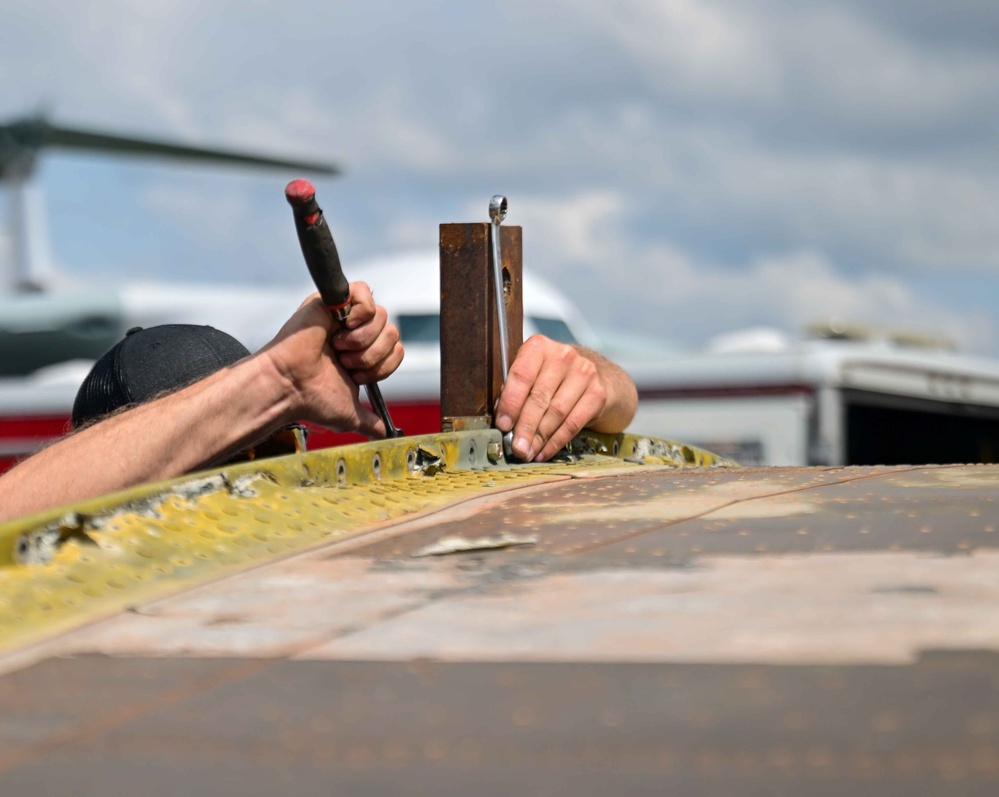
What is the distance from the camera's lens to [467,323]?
287 cm

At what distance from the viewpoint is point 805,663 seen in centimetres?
98

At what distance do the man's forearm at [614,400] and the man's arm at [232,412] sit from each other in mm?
577

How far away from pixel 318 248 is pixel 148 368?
0.82m

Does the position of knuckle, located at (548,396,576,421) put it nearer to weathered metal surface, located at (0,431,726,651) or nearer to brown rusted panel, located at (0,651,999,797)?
weathered metal surface, located at (0,431,726,651)

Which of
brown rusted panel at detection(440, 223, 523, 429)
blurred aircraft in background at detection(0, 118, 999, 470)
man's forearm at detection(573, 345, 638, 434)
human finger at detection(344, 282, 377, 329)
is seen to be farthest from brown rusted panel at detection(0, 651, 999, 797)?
blurred aircraft in background at detection(0, 118, 999, 470)

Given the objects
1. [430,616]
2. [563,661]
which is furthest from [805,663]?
[430,616]

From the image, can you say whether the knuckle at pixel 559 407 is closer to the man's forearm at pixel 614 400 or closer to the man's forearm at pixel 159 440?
the man's forearm at pixel 614 400

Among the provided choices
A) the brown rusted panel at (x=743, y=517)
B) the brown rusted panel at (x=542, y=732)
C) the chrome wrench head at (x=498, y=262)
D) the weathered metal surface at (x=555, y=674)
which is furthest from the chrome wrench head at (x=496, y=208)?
the brown rusted panel at (x=542, y=732)

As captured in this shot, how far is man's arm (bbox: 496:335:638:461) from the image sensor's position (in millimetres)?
2676

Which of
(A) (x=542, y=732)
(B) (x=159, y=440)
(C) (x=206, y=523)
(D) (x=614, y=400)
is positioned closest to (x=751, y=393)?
(D) (x=614, y=400)

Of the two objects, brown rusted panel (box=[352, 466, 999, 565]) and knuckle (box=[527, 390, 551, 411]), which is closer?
brown rusted panel (box=[352, 466, 999, 565])

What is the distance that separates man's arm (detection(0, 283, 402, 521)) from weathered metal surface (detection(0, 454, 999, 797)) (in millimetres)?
940

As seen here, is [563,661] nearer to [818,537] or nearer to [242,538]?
[818,537]

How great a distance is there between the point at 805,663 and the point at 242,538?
0.84 m
